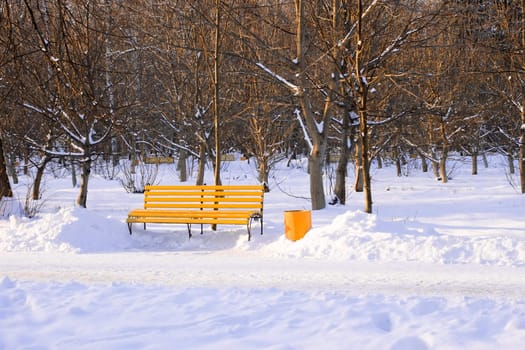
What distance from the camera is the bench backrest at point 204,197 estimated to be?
9.37 m

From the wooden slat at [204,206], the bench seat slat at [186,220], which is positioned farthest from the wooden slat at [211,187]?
the bench seat slat at [186,220]

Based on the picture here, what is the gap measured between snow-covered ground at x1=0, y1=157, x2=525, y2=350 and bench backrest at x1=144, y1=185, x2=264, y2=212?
479 millimetres

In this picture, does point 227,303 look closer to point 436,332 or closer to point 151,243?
point 436,332

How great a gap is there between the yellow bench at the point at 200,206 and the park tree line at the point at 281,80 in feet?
4.01

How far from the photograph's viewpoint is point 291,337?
3795mm

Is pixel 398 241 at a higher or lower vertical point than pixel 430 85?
lower

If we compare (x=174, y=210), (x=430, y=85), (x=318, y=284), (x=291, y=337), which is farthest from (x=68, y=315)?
(x=430, y=85)

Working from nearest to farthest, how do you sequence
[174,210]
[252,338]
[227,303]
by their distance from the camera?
1. [252,338]
2. [227,303]
3. [174,210]

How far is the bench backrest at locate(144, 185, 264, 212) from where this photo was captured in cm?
937

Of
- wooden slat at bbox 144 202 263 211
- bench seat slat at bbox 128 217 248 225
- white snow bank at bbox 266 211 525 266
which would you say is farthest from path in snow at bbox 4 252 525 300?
wooden slat at bbox 144 202 263 211

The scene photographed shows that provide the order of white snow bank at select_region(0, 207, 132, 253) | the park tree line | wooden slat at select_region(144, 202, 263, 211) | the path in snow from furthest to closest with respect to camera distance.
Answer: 1. the park tree line
2. wooden slat at select_region(144, 202, 263, 211)
3. white snow bank at select_region(0, 207, 132, 253)
4. the path in snow

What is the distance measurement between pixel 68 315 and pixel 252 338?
1588 mm

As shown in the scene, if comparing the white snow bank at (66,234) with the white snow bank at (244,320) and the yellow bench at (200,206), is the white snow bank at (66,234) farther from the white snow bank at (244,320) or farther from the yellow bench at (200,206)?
the white snow bank at (244,320)

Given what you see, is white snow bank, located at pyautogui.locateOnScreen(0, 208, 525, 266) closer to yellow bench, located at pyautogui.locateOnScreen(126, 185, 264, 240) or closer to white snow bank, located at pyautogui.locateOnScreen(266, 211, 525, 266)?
white snow bank, located at pyautogui.locateOnScreen(266, 211, 525, 266)
